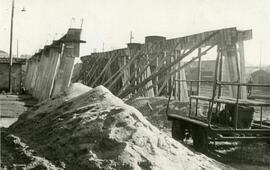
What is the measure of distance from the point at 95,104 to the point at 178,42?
618 centimetres

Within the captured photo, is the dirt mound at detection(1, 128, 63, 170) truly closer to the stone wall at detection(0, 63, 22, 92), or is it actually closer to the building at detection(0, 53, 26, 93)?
the stone wall at detection(0, 63, 22, 92)

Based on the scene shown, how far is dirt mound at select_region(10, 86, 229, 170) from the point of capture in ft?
18.9

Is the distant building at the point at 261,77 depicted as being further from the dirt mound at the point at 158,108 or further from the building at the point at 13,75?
the dirt mound at the point at 158,108

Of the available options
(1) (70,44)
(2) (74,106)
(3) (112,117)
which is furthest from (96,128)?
(1) (70,44)

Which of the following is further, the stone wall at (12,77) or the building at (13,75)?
the building at (13,75)

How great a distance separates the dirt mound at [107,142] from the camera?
576cm

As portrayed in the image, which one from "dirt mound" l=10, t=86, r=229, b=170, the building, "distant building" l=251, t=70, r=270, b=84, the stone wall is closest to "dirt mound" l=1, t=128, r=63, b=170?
"dirt mound" l=10, t=86, r=229, b=170

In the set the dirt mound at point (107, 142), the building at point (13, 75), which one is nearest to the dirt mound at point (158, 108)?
the dirt mound at point (107, 142)

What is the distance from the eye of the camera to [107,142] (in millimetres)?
6094

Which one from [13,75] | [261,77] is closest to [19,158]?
[13,75]

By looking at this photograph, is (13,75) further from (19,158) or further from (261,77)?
(261,77)

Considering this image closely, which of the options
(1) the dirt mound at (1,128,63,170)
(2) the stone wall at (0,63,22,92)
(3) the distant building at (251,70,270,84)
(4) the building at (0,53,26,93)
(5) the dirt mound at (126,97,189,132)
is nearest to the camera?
(1) the dirt mound at (1,128,63,170)

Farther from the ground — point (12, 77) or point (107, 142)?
point (12, 77)

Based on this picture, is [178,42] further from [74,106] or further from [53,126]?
[53,126]
